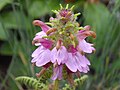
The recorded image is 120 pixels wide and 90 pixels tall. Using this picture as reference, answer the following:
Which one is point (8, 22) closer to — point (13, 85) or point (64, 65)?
point (13, 85)

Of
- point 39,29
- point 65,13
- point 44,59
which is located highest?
point 65,13

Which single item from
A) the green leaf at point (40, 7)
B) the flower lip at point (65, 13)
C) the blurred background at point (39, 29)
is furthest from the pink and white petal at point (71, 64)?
the green leaf at point (40, 7)

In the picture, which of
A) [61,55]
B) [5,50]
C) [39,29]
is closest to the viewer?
[61,55]

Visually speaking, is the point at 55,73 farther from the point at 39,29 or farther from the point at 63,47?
the point at 39,29

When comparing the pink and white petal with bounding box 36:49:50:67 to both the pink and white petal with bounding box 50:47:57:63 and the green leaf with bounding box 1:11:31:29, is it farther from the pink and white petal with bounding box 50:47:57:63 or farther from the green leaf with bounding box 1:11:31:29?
the green leaf with bounding box 1:11:31:29

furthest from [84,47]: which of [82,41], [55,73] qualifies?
[55,73]

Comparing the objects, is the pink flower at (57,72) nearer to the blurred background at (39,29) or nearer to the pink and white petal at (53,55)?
the pink and white petal at (53,55)
